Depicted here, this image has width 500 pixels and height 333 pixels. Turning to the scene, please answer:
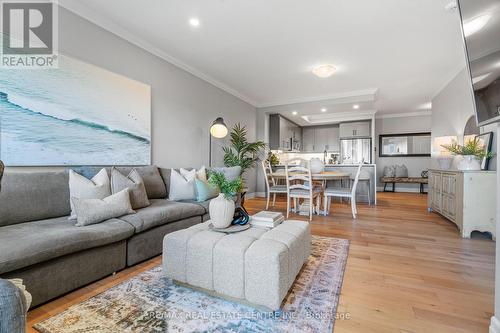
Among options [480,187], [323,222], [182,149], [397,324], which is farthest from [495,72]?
[182,149]

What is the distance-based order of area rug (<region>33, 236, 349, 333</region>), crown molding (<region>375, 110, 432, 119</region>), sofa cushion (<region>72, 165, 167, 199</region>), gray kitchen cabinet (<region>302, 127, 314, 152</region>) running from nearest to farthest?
area rug (<region>33, 236, 349, 333</region>) < sofa cushion (<region>72, 165, 167, 199</region>) < crown molding (<region>375, 110, 432, 119</region>) < gray kitchen cabinet (<region>302, 127, 314, 152</region>)

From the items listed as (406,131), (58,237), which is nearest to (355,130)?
(406,131)

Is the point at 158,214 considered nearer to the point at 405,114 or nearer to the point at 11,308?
→ the point at 11,308

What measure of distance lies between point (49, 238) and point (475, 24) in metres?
2.66

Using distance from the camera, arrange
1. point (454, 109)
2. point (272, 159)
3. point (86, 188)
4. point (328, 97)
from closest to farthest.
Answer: point (86, 188) → point (454, 109) → point (328, 97) → point (272, 159)

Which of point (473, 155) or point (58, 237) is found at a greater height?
point (473, 155)

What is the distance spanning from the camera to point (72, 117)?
2.38m

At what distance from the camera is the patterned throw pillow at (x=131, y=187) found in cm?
228

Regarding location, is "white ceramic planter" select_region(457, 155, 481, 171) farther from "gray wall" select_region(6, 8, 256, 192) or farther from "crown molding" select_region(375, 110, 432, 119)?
"crown molding" select_region(375, 110, 432, 119)

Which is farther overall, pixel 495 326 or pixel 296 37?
pixel 296 37

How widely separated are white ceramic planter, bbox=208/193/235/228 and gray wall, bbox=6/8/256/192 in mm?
1995

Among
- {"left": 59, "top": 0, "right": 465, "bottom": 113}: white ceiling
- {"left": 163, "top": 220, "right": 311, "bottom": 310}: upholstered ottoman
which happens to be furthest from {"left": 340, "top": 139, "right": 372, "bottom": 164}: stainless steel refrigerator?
{"left": 163, "top": 220, "right": 311, "bottom": 310}: upholstered ottoman

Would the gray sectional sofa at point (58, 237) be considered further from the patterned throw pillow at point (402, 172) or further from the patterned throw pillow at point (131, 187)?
the patterned throw pillow at point (402, 172)
